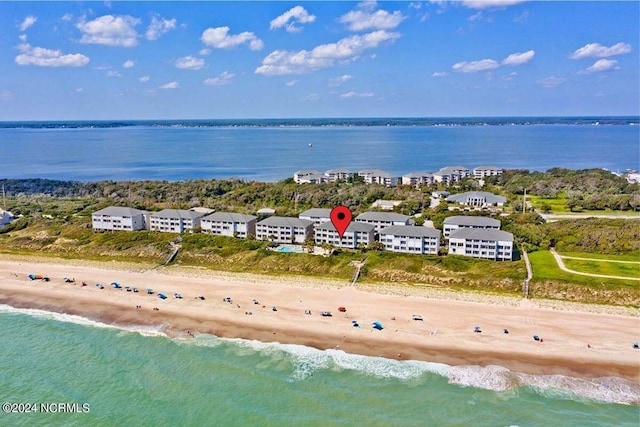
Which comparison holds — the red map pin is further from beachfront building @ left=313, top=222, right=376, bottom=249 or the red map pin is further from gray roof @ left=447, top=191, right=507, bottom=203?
gray roof @ left=447, top=191, right=507, bottom=203

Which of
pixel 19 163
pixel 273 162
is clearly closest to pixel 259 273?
pixel 273 162

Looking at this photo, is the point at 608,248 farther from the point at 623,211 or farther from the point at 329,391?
the point at 329,391

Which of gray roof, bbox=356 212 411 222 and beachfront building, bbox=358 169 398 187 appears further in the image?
beachfront building, bbox=358 169 398 187

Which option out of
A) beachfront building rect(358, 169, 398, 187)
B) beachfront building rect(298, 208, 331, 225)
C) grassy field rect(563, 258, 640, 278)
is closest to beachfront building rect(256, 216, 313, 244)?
beachfront building rect(298, 208, 331, 225)

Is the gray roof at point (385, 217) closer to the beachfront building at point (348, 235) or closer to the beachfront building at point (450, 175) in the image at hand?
the beachfront building at point (348, 235)

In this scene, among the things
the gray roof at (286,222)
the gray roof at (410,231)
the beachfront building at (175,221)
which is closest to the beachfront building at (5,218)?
the beachfront building at (175,221)
